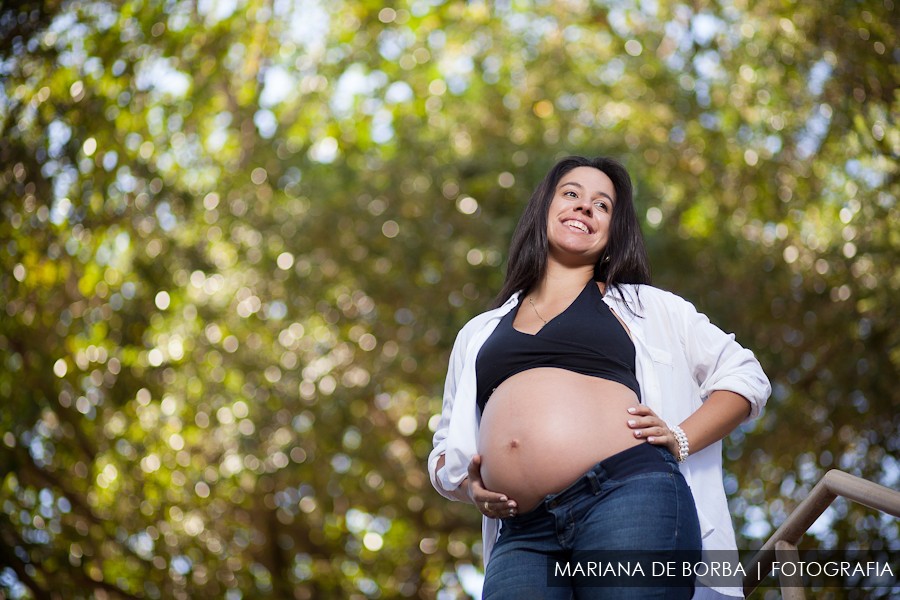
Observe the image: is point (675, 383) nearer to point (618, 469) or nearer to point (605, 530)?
point (618, 469)

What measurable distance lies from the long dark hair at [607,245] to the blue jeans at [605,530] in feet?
1.57

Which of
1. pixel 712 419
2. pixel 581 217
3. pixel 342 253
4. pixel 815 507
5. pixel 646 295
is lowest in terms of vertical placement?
pixel 342 253

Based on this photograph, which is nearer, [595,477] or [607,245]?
[595,477]

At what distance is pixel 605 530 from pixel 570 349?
0.38m

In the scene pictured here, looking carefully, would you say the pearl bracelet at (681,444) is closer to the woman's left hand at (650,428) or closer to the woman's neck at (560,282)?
the woman's left hand at (650,428)

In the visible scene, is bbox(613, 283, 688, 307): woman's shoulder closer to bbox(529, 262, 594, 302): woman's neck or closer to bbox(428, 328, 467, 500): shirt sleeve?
bbox(529, 262, 594, 302): woman's neck

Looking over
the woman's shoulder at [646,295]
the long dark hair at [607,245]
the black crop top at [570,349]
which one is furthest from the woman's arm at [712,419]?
the long dark hair at [607,245]

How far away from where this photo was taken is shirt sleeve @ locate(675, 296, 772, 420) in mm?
1998

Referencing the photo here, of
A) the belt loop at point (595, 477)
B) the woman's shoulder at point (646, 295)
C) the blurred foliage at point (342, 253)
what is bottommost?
the blurred foliage at point (342, 253)

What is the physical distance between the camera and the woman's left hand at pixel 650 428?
1917mm

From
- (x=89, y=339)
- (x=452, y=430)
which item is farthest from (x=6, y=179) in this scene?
(x=452, y=430)

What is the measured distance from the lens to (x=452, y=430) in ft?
7.02

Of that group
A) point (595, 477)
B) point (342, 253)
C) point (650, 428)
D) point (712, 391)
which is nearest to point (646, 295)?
point (712, 391)

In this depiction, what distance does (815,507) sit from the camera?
1.99 m
